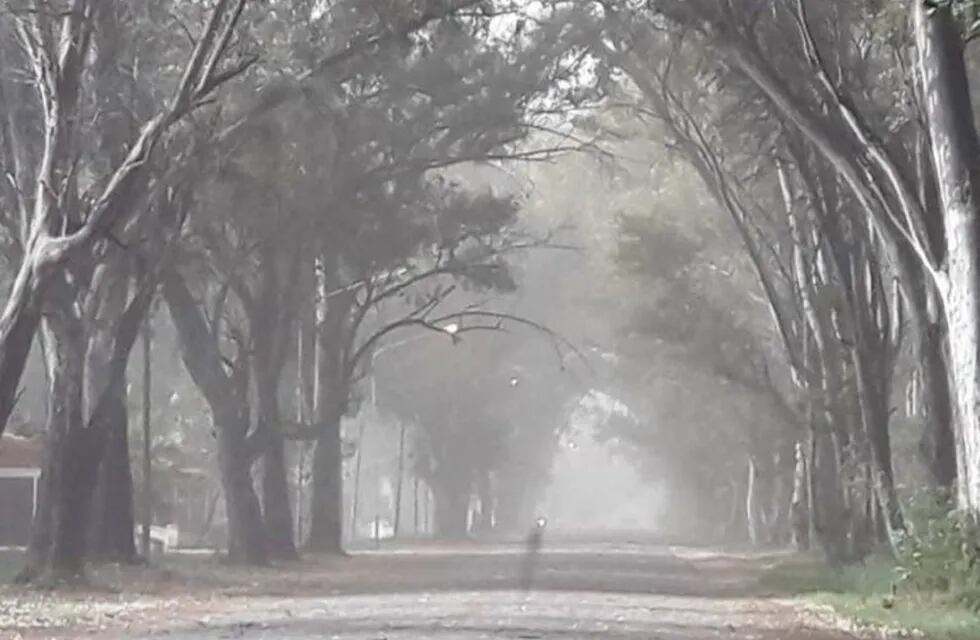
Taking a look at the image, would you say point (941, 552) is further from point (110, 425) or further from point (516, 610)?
point (110, 425)

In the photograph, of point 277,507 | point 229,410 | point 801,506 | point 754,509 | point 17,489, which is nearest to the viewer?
point 229,410

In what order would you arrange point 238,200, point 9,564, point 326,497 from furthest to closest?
1. point 326,497
2. point 9,564
3. point 238,200

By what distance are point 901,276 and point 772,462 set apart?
2927 cm

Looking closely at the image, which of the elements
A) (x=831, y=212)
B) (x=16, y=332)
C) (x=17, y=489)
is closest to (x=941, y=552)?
(x=831, y=212)

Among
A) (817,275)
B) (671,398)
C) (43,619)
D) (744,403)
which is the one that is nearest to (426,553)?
(744,403)

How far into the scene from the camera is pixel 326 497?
44.5m

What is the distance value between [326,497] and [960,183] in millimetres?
28038

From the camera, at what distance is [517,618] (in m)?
20.3

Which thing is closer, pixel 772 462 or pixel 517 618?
pixel 517 618

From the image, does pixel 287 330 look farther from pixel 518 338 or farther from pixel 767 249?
pixel 518 338

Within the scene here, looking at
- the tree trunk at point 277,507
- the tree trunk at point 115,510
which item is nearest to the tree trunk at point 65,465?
the tree trunk at point 115,510

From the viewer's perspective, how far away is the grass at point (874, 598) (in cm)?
1816

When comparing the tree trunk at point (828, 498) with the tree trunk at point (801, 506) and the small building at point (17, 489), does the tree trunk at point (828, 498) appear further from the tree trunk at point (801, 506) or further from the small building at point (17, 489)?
the small building at point (17, 489)

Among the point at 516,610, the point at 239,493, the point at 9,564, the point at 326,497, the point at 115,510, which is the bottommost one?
the point at 516,610
